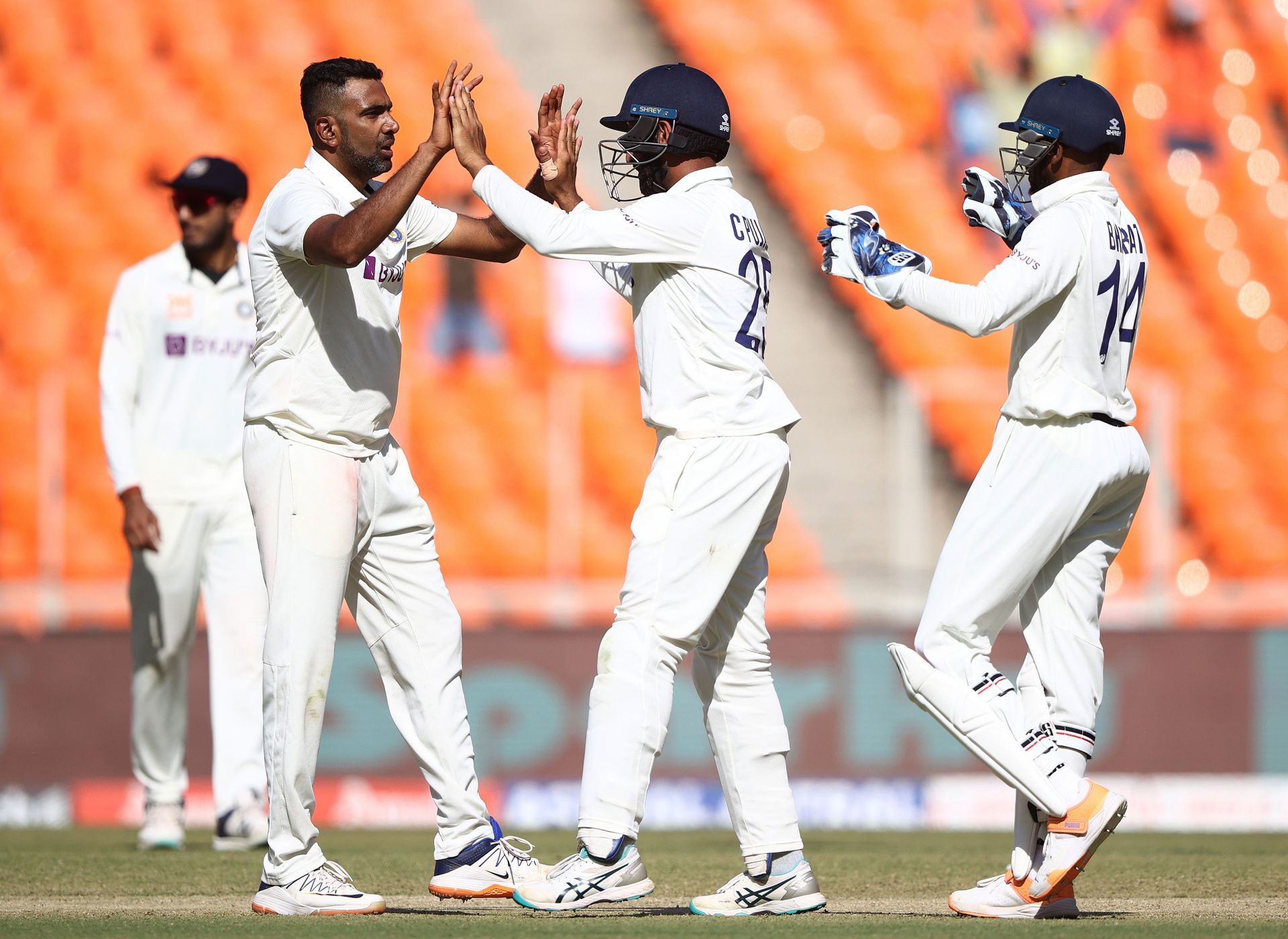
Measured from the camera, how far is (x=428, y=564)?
14.0ft

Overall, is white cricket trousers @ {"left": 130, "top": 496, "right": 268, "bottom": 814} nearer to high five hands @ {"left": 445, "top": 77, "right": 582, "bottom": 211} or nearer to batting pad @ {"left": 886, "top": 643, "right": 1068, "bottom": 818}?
high five hands @ {"left": 445, "top": 77, "right": 582, "bottom": 211}

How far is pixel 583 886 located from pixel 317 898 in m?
0.62

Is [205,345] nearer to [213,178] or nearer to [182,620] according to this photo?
[213,178]

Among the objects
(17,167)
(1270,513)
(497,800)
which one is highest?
(17,167)

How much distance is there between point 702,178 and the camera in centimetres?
402

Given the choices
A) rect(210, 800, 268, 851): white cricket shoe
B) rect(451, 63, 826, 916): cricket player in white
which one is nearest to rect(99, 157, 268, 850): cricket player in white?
rect(210, 800, 268, 851): white cricket shoe

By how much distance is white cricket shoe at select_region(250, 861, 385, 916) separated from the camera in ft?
12.7

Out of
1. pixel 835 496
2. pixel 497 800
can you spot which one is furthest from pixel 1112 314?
pixel 835 496

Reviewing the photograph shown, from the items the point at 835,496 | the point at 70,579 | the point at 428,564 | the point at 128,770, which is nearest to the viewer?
the point at 428,564

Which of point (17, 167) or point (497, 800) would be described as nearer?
point (497, 800)

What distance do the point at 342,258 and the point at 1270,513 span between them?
298 inches

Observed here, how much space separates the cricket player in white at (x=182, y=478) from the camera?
5727 mm

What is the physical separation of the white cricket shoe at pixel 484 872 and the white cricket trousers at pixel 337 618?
0.03 m

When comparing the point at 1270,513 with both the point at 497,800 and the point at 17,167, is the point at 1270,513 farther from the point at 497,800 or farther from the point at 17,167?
the point at 17,167
